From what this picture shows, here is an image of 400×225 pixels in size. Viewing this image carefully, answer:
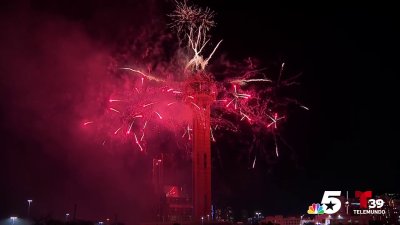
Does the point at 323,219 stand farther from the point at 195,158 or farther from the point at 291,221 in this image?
the point at 195,158

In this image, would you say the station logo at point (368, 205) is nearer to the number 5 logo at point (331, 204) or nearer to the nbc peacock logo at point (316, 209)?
the number 5 logo at point (331, 204)

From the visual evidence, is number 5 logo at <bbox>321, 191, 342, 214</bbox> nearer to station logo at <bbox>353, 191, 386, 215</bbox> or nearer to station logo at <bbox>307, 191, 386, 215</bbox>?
station logo at <bbox>307, 191, 386, 215</bbox>

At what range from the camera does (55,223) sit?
3653 centimetres

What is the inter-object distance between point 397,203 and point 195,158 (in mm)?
49164

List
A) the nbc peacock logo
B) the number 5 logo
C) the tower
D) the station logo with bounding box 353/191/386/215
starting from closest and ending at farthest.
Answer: the tower → the station logo with bounding box 353/191/386/215 → the number 5 logo → the nbc peacock logo

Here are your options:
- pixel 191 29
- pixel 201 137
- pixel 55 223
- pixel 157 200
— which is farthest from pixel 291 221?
pixel 55 223

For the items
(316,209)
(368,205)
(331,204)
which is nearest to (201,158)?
(331,204)

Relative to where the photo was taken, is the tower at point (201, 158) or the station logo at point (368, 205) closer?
the tower at point (201, 158)

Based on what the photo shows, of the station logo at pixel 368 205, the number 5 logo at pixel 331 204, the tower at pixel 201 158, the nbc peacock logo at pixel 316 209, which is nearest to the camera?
the tower at pixel 201 158

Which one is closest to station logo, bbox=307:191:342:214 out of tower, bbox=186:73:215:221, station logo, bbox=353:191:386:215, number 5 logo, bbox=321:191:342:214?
number 5 logo, bbox=321:191:342:214

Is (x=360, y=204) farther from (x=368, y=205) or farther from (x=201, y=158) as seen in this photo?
(x=201, y=158)

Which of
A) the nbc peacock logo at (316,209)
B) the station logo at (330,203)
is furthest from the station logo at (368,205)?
the nbc peacock logo at (316,209)

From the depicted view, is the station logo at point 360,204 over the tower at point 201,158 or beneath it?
beneath

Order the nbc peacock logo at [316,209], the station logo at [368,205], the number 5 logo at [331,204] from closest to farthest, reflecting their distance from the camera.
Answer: the station logo at [368,205], the number 5 logo at [331,204], the nbc peacock logo at [316,209]
